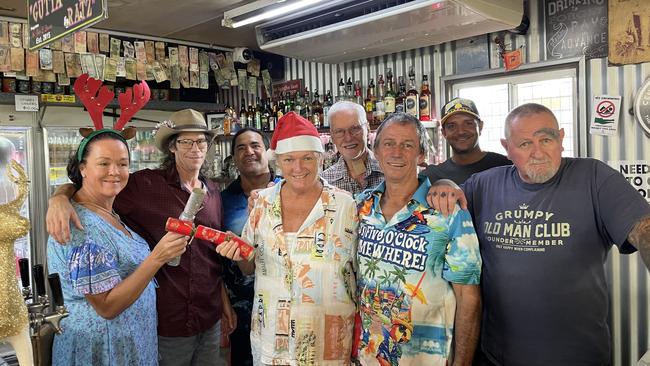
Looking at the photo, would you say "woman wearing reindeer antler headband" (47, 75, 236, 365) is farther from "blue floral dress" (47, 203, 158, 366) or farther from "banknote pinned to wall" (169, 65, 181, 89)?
"banknote pinned to wall" (169, 65, 181, 89)

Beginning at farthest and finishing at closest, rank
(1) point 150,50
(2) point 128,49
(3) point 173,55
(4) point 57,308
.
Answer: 1. (3) point 173,55
2. (1) point 150,50
3. (2) point 128,49
4. (4) point 57,308

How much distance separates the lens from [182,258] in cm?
249

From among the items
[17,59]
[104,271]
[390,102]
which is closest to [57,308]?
[104,271]

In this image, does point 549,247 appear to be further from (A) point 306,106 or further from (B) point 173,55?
(B) point 173,55

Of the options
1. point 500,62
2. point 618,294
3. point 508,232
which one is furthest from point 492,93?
point 508,232

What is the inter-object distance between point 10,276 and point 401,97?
3478mm

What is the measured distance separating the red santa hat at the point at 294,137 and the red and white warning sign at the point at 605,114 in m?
2.22

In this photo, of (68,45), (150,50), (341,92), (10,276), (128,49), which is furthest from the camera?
(150,50)

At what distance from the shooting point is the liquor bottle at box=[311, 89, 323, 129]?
4.91 m

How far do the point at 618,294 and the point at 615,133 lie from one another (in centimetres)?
105

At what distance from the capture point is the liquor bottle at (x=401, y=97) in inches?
171

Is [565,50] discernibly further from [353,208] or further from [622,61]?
[353,208]

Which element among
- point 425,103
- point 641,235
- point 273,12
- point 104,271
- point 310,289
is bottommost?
point 310,289

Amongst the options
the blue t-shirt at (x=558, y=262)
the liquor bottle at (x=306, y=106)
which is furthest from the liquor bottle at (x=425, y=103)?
the blue t-shirt at (x=558, y=262)
